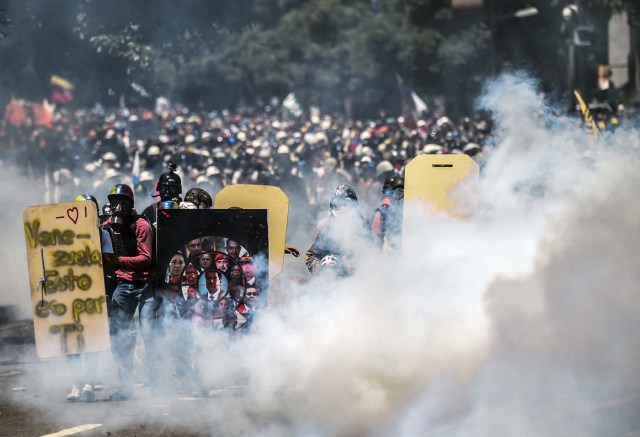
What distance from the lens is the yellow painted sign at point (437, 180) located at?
9.45 m

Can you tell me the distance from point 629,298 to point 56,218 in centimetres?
389

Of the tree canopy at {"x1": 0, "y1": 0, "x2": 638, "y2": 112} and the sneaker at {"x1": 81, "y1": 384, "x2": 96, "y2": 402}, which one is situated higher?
the tree canopy at {"x1": 0, "y1": 0, "x2": 638, "y2": 112}

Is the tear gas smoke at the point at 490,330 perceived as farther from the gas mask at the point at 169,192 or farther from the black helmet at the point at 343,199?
the gas mask at the point at 169,192

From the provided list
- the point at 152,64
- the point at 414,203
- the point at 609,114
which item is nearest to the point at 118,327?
the point at 414,203

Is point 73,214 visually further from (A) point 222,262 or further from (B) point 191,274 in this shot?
(A) point 222,262

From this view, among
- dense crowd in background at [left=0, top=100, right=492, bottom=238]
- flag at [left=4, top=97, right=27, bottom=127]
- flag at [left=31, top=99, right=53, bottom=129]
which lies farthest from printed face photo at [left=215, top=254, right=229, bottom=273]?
flag at [left=31, top=99, right=53, bottom=129]

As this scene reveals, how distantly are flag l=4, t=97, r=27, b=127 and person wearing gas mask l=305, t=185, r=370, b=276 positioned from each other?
63.1 ft

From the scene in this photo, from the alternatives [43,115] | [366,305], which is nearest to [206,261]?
[366,305]

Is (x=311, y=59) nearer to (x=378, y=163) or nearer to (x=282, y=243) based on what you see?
(x=378, y=163)

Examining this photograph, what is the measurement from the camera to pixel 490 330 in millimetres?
7473

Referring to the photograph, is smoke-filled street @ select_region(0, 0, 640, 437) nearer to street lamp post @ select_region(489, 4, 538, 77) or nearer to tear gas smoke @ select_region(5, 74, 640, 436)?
tear gas smoke @ select_region(5, 74, 640, 436)

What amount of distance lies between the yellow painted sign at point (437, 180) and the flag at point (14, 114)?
19412 millimetres

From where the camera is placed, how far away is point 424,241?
351 inches

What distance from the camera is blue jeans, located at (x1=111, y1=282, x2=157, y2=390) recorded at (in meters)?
9.48
